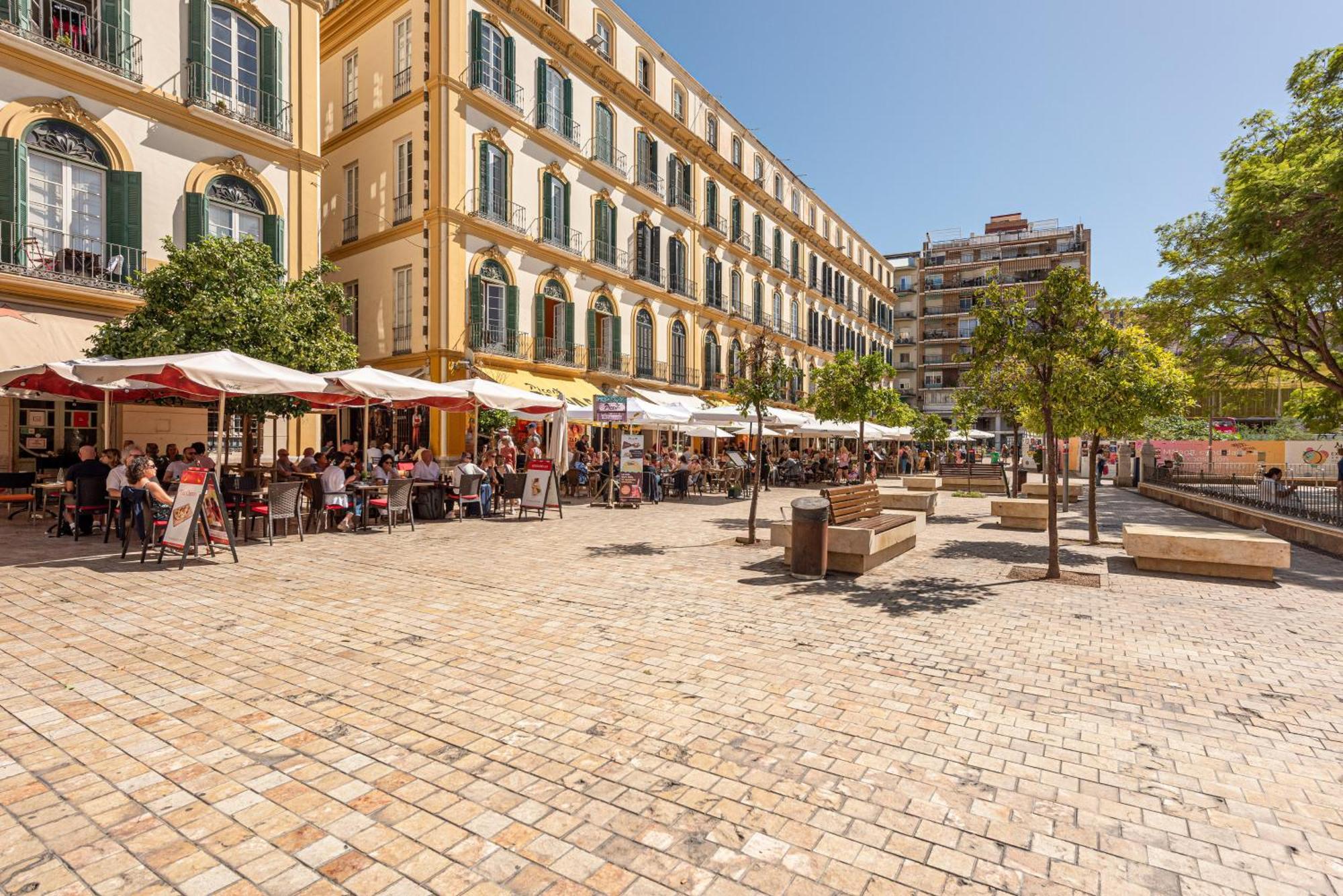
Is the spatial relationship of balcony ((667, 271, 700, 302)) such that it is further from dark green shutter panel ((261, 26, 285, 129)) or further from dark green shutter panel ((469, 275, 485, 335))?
dark green shutter panel ((261, 26, 285, 129))

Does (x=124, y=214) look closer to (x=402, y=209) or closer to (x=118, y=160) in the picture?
(x=118, y=160)

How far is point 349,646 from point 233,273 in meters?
10.1

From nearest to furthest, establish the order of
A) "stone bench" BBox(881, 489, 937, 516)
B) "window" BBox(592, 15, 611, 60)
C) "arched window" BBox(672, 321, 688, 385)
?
Answer: "stone bench" BBox(881, 489, 937, 516) < "window" BBox(592, 15, 611, 60) < "arched window" BBox(672, 321, 688, 385)

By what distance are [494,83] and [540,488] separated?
1386cm

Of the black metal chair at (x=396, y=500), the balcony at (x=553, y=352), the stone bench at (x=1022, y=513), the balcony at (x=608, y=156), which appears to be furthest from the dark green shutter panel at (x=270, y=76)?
the stone bench at (x=1022, y=513)

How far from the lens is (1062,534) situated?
39.9 ft

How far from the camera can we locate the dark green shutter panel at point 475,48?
18875 mm

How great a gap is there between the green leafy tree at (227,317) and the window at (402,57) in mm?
9161

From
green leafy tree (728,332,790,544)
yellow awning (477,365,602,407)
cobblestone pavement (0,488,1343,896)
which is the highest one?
yellow awning (477,365,602,407)

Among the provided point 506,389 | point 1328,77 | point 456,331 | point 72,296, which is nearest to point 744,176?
point 456,331

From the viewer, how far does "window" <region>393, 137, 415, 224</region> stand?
755 inches

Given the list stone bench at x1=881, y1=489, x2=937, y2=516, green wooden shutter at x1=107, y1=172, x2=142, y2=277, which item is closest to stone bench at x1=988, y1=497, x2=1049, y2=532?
stone bench at x1=881, y1=489, x2=937, y2=516

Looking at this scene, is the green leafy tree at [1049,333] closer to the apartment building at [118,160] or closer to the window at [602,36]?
the apartment building at [118,160]

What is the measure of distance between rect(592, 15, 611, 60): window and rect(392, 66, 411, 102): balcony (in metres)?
6.90
